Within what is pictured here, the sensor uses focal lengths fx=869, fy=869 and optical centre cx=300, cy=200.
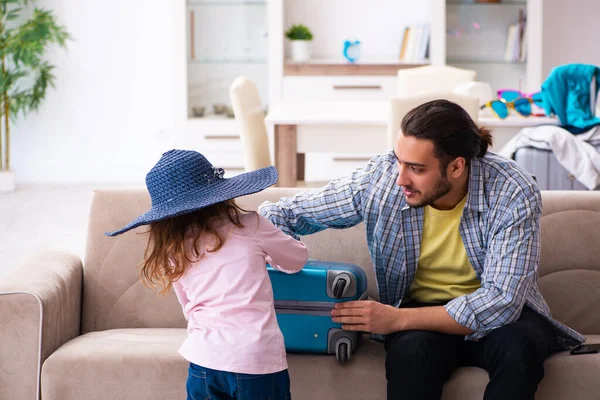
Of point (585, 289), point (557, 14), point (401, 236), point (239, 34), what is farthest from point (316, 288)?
point (557, 14)

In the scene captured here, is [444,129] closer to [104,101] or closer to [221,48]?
[221,48]

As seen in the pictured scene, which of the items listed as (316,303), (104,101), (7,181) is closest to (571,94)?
(316,303)

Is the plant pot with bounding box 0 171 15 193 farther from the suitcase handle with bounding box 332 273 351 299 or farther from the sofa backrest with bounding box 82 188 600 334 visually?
the suitcase handle with bounding box 332 273 351 299

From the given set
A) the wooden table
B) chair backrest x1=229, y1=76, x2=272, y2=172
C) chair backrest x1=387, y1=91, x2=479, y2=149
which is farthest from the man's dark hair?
chair backrest x1=229, y1=76, x2=272, y2=172

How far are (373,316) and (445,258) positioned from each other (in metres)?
0.25

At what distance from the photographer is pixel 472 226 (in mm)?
2045

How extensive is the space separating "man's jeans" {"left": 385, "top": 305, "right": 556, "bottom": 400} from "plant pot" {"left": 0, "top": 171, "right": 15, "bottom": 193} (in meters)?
4.67

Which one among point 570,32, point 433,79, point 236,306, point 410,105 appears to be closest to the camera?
point 236,306

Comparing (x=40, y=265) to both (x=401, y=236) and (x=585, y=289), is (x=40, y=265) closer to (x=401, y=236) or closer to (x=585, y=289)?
(x=401, y=236)

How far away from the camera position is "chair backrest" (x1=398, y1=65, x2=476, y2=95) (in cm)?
510

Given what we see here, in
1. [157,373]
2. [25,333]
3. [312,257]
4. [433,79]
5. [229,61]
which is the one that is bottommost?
[157,373]

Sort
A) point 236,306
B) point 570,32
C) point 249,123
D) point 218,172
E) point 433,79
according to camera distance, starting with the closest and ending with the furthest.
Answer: point 236,306, point 218,172, point 249,123, point 433,79, point 570,32

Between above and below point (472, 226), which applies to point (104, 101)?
above

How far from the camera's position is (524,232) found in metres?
1.96
